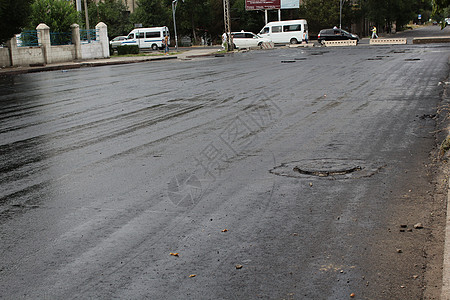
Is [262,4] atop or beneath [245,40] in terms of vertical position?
atop

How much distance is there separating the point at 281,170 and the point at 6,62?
111 ft

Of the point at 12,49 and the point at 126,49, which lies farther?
the point at 126,49

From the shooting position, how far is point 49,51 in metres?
40.8

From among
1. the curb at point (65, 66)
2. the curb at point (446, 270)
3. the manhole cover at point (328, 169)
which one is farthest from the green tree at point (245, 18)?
the curb at point (446, 270)

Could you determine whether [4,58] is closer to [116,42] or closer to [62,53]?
[62,53]

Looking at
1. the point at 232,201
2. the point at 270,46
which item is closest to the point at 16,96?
the point at 232,201

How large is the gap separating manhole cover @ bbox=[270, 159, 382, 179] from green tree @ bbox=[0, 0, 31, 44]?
2849cm

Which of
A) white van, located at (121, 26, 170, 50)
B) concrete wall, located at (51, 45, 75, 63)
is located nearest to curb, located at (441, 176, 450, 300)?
concrete wall, located at (51, 45, 75, 63)

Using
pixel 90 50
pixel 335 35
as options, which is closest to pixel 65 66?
pixel 90 50

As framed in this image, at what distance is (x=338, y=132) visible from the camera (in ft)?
32.8

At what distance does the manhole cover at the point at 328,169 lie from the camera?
283 inches

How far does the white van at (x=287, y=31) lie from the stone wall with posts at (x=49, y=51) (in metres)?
A: 24.4

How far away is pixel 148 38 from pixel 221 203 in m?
63.9

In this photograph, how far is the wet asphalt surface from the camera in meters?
4.27
